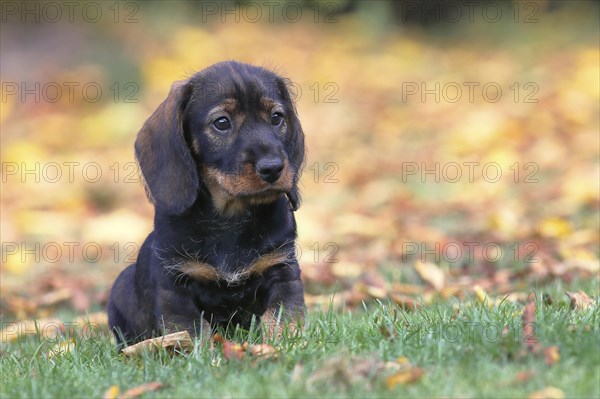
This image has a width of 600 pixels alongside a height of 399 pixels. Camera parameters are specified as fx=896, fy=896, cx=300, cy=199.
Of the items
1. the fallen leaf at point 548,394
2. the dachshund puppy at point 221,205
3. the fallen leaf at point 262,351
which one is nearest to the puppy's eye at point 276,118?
the dachshund puppy at point 221,205

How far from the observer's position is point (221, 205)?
450cm

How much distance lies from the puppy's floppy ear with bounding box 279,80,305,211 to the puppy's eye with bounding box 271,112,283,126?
0.10 meters

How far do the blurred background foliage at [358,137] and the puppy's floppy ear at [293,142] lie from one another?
0.44 metres

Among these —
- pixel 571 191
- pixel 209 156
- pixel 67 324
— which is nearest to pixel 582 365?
pixel 209 156

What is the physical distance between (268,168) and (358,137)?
351 inches

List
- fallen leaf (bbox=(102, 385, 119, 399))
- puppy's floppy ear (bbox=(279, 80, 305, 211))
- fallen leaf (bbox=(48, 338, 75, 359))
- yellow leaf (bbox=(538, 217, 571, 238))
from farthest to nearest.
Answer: yellow leaf (bbox=(538, 217, 571, 238)) < puppy's floppy ear (bbox=(279, 80, 305, 211)) < fallen leaf (bbox=(48, 338, 75, 359)) < fallen leaf (bbox=(102, 385, 119, 399))

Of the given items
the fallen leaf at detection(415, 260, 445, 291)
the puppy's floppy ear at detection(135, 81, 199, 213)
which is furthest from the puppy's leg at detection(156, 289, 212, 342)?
the fallen leaf at detection(415, 260, 445, 291)

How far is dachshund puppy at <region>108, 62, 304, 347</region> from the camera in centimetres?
430

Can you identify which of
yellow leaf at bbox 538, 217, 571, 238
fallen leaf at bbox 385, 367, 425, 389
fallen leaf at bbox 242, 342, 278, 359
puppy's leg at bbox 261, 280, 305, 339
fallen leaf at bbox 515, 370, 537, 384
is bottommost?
yellow leaf at bbox 538, 217, 571, 238

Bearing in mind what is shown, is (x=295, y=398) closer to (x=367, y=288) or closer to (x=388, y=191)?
(x=367, y=288)

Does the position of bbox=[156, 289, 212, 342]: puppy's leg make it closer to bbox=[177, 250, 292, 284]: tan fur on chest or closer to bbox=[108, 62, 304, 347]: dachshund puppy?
bbox=[108, 62, 304, 347]: dachshund puppy

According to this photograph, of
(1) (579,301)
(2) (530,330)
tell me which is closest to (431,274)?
(1) (579,301)

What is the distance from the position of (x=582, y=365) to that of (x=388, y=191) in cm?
714

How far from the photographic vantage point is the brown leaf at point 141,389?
338 centimetres
